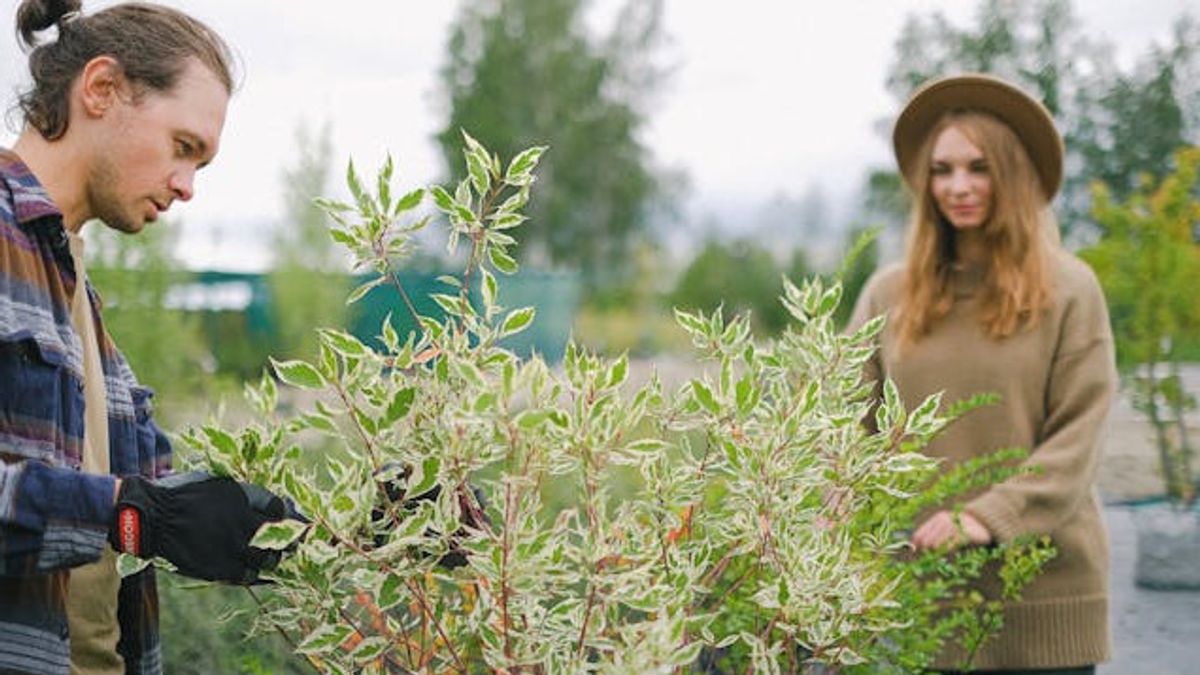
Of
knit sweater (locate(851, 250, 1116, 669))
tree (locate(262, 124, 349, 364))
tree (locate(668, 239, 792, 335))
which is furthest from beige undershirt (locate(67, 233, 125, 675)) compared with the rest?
tree (locate(668, 239, 792, 335))

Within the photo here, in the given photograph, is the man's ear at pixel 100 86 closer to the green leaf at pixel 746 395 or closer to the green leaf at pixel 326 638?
the green leaf at pixel 326 638

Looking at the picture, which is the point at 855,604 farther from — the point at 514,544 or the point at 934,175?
the point at 934,175

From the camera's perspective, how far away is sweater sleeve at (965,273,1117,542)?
8.56ft

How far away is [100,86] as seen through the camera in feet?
5.70

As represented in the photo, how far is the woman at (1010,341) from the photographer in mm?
2668

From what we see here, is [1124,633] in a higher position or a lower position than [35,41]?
lower

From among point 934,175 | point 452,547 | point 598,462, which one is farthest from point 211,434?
point 934,175

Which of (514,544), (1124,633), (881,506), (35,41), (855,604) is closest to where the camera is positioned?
(514,544)

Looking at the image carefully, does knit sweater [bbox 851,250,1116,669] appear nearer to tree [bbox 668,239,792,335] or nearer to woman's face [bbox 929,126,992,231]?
woman's face [bbox 929,126,992,231]

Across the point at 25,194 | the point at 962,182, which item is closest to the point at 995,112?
the point at 962,182

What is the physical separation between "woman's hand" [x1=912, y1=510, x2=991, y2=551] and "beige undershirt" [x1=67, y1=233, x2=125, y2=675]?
1294mm

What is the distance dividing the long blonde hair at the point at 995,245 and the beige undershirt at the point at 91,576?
1594mm

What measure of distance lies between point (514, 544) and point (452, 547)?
0.21 metres

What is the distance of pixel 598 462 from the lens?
1500 mm
